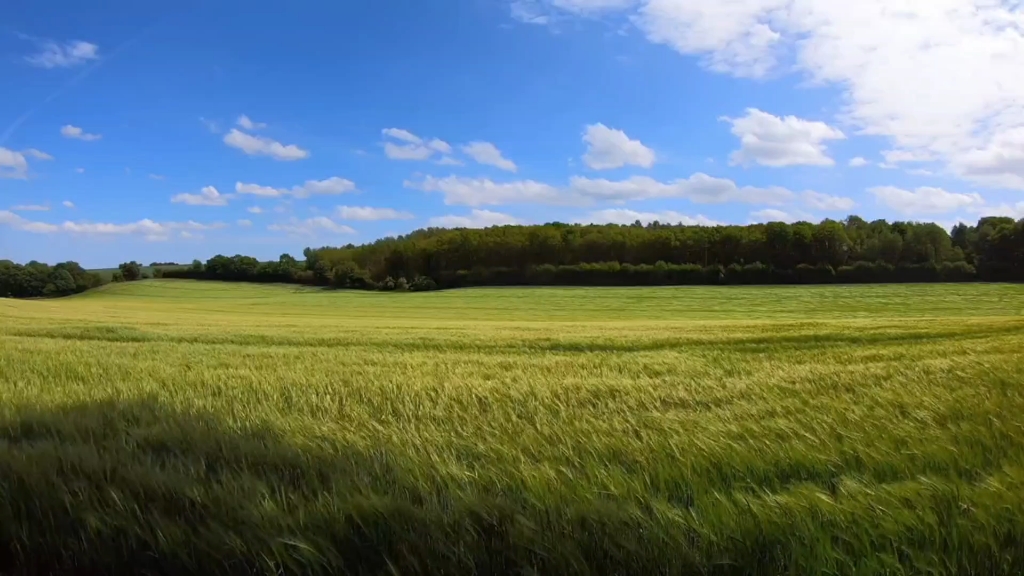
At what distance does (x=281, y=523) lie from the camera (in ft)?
8.39

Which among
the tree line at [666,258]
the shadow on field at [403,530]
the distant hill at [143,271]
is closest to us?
the shadow on field at [403,530]

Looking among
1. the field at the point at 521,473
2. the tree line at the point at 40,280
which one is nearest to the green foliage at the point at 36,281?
the tree line at the point at 40,280

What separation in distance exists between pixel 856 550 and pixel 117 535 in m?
2.98

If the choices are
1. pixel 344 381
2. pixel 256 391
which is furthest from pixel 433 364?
pixel 256 391

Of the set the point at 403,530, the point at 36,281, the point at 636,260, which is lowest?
the point at 403,530

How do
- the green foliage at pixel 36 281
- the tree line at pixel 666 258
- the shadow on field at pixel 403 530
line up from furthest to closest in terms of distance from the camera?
the green foliage at pixel 36 281 < the tree line at pixel 666 258 < the shadow on field at pixel 403 530

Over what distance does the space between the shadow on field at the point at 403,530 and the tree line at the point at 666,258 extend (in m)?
71.2

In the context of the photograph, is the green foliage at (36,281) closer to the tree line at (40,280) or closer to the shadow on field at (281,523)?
the tree line at (40,280)

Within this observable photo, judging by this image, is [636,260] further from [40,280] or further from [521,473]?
[521,473]

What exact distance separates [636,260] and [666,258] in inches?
159

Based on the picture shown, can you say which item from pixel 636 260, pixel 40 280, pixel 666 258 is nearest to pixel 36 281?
pixel 40 280

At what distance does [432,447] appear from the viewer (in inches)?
142

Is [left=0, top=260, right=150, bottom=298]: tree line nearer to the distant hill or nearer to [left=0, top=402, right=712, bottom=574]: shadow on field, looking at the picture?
the distant hill

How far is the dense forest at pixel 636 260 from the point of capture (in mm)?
64750
